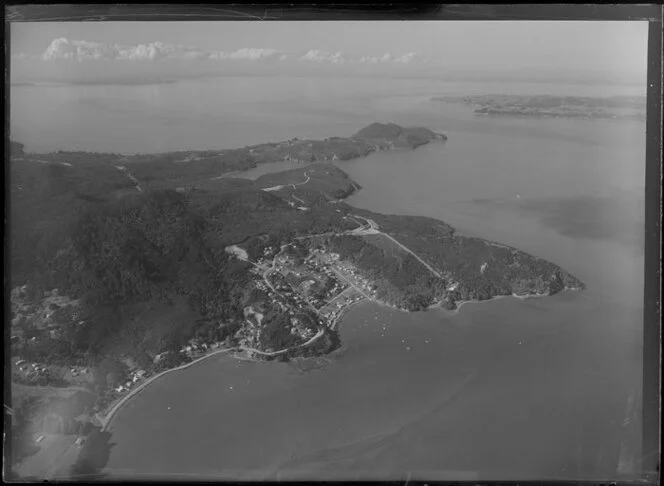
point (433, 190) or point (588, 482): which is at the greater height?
point (433, 190)

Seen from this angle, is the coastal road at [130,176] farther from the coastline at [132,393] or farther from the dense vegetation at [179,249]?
the coastline at [132,393]

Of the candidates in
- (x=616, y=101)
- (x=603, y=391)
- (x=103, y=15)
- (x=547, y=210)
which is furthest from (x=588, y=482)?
(x=103, y=15)

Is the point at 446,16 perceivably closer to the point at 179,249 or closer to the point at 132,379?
the point at 179,249

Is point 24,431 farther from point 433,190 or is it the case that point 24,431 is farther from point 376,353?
point 433,190

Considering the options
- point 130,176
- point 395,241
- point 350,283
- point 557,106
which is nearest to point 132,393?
point 130,176

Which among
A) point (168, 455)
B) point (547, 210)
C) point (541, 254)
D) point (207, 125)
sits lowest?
point (168, 455)

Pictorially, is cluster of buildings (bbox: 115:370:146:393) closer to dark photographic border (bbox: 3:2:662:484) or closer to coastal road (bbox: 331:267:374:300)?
dark photographic border (bbox: 3:2:662:484)

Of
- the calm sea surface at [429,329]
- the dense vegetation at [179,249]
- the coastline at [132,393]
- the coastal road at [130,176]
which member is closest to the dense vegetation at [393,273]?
the dense vegetation at [179,249]
